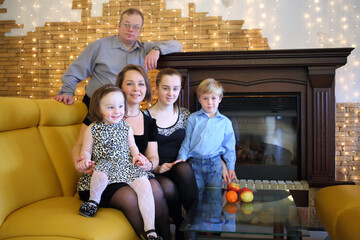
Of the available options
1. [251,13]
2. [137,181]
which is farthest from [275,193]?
[251,13]

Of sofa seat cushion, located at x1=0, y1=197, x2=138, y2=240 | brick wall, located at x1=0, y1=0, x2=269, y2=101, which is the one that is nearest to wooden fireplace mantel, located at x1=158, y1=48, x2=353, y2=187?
brick wall, located at x1=0, y1=0, x2=269, y2=101

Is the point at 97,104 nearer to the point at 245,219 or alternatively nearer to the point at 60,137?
the point at 60,137

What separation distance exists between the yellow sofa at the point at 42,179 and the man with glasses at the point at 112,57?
0.49 metres

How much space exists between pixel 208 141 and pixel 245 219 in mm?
854

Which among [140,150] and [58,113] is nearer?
[140,150]

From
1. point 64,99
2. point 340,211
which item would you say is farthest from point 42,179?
point 340,211

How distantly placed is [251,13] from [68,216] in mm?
2864

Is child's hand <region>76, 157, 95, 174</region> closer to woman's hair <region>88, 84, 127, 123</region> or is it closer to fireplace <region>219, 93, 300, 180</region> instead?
woman's hair <region>88, 84, 127, 123</region>

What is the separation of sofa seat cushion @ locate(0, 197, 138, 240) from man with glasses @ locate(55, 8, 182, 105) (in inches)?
49.6

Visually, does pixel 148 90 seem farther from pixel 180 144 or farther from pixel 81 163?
pixel 81 163

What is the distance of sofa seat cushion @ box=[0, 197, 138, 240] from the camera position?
4.47 ft

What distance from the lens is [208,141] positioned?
2324mm

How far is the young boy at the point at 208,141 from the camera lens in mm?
2275

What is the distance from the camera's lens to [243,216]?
1.57 metres
